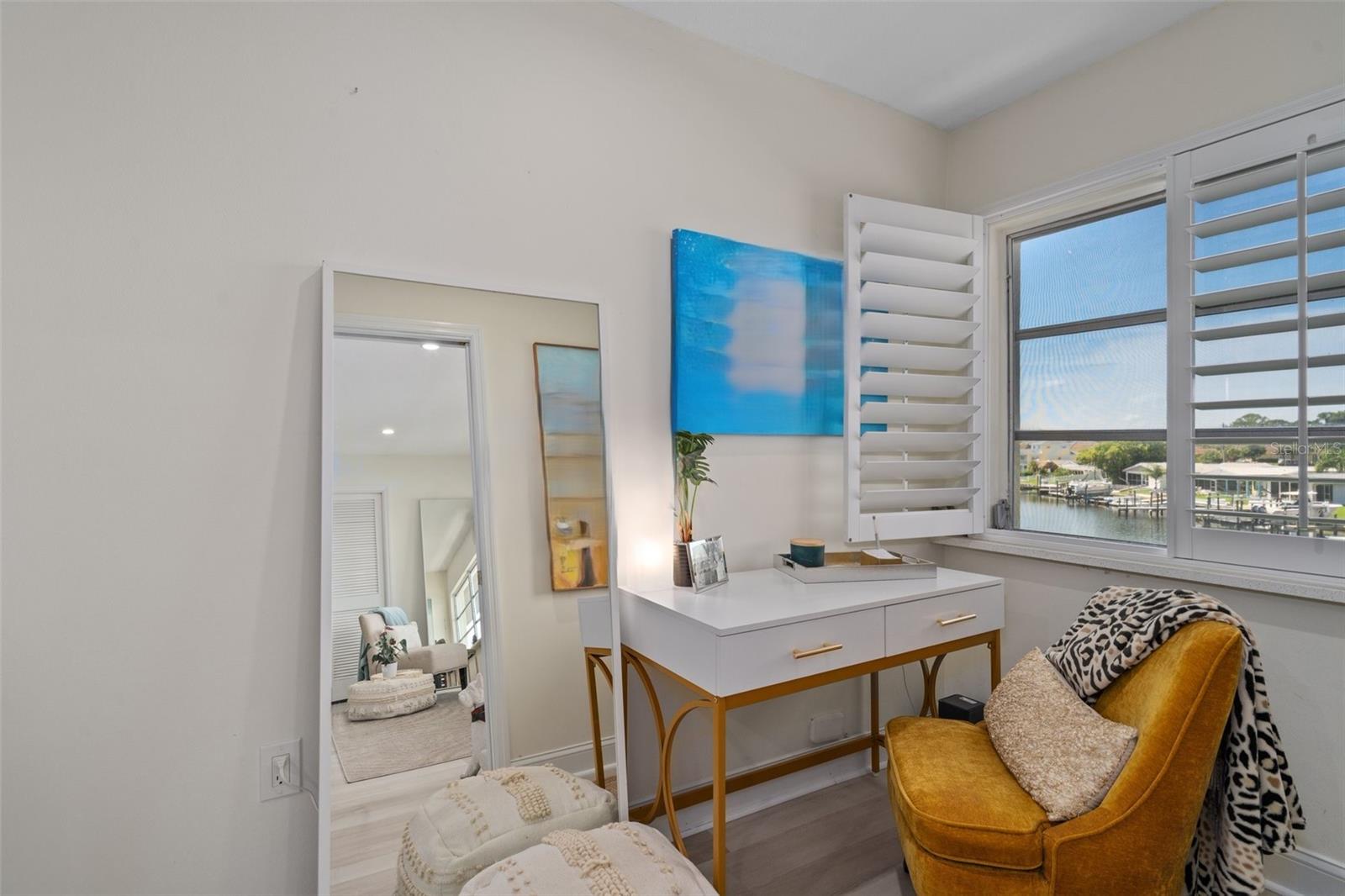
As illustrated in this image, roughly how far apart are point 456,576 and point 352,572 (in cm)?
25

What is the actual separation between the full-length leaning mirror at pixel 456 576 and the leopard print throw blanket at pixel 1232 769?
133cm

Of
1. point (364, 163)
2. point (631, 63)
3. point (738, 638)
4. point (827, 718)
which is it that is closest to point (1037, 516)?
point (827, 718)

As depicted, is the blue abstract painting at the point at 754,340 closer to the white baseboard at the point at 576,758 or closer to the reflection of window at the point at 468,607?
the reflection of window at the point at 468,607

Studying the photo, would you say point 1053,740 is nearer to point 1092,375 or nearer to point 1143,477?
point 1143,477

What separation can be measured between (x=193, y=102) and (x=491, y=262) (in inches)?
29.6

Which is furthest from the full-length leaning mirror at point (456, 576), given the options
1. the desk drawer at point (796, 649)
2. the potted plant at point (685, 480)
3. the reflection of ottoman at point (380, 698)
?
the desk drawer at point (796, 649)

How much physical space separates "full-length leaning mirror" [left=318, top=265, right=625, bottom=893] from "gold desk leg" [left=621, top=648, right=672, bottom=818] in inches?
3.4

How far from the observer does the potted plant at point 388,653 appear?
1.69 metres

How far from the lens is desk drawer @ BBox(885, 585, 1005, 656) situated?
6.70 feet

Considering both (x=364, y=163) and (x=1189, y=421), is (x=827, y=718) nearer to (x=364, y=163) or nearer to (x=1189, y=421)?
(x=1189, y=421)

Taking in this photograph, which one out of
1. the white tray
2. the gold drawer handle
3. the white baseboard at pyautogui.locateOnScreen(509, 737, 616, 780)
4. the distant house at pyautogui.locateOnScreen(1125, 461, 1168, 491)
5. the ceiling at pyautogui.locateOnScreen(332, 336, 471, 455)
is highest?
the ceiling at pyautogui.locateOnScreen(332, 336, 471, 455)

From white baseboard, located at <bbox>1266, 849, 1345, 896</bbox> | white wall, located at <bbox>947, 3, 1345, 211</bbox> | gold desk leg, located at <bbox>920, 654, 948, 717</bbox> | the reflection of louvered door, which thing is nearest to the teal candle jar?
gold desk leg, located at <bbox>920, 654, 948, 717</bbox>

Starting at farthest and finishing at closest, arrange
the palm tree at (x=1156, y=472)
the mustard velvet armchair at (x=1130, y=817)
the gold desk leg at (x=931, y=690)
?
the gold desk leg at (x=931, y=690), the palm tree at (x=1156, y=472), the mustard velvet armchair at (x=1130, y=817)

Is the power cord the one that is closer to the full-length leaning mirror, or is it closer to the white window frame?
the white window frame
